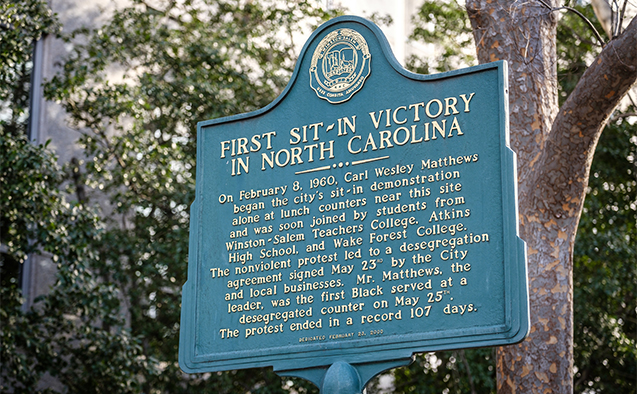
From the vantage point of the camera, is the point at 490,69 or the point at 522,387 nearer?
the point at 490,69

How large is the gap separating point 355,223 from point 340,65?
1.39m

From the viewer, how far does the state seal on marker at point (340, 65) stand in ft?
22.4

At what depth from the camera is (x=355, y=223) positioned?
6395 millimetres

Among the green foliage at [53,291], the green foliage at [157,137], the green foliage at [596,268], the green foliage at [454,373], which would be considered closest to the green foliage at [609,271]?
the green foliage at [596,268]

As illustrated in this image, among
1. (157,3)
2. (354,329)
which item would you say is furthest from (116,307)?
(354,329)

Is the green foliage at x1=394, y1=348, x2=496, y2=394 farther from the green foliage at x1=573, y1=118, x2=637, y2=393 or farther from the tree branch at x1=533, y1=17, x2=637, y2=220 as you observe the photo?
the tree branch at x1=533, y1=17, x2=637, y2=220

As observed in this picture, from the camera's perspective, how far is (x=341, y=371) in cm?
596

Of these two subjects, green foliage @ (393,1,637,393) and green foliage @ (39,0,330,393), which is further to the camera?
green foliage @ (393,1,637,393)

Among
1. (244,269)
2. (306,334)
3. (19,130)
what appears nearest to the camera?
(306,334)

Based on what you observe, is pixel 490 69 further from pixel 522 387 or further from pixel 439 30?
pixel 439 30

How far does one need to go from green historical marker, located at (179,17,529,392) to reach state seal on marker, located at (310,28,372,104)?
1 centimetres

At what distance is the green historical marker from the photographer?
588 centimetres

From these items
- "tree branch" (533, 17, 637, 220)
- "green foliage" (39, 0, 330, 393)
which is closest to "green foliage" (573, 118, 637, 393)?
"green foliage" (39, 0, 330, 393)

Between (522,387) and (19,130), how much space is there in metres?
9.59
